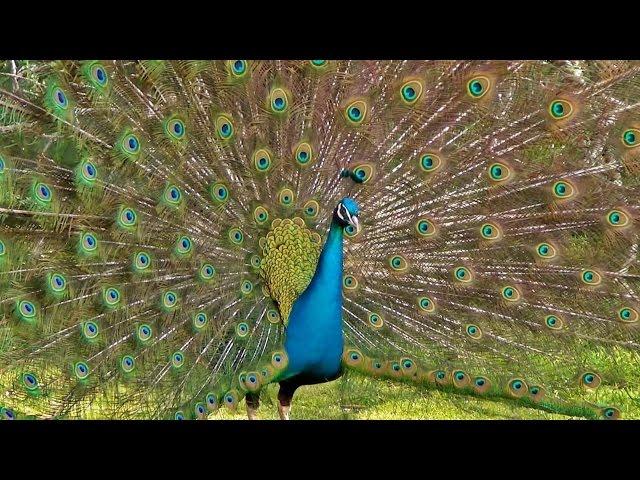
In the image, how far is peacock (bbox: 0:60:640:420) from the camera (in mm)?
3738

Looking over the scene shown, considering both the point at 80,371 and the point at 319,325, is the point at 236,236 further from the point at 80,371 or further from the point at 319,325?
the point at 80,371

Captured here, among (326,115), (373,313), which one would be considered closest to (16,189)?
(326,115)

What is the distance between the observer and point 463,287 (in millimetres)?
4090

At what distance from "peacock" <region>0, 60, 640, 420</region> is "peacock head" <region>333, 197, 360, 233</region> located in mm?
28

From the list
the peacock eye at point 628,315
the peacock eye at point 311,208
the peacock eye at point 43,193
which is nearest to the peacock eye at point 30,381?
the peacock eye at point 43,193

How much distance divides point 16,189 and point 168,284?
820mm

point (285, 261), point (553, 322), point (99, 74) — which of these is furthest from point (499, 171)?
point (99, 74)

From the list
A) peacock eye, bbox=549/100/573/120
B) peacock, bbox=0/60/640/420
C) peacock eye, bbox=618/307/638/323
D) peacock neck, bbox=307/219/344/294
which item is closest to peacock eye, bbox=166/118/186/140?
peacock, bbox=0/60/640/420

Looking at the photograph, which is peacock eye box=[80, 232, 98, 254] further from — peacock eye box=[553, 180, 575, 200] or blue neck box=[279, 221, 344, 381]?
peacock eye box=[553, 180, 575, 200]

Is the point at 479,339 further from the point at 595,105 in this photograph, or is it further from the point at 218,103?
the point at 218,103

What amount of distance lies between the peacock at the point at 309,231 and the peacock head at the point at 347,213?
0.03 meters

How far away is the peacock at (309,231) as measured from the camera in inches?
147

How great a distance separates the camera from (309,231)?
3.98m

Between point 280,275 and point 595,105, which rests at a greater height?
point 595,105
